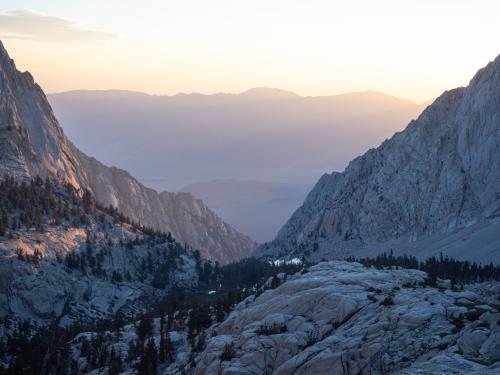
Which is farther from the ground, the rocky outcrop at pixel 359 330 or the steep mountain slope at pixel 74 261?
the rocky outcrop at pixel 359 330

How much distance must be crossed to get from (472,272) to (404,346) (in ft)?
Result: 264

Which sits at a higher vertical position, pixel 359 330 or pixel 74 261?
pixel 359 330

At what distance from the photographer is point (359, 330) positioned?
56.5 m

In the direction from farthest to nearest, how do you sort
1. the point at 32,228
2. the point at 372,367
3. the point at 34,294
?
the point at 32,228
the point at 34,294
the point at 372,367

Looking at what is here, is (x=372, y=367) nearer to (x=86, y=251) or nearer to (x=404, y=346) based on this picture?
(x=404, y=346)

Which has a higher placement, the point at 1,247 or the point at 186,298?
the point at 1,247

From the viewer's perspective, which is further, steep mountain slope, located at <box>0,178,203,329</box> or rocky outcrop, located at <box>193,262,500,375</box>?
steep mountain slope, located at <box>0,178,203,329</box>

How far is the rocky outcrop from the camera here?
4828 centimetres

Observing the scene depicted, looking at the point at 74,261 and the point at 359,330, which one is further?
the point at 74,261

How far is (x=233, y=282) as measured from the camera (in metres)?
173

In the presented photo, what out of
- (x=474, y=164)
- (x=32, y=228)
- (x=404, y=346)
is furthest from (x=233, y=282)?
(x=404, y=346)

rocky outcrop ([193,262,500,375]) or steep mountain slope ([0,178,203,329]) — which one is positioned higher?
rocky outcrop ([193,262,500,375])

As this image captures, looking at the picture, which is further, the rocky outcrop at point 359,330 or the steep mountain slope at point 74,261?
the steep mountain slope at point 74,261

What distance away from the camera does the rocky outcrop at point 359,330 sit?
1901 inches
